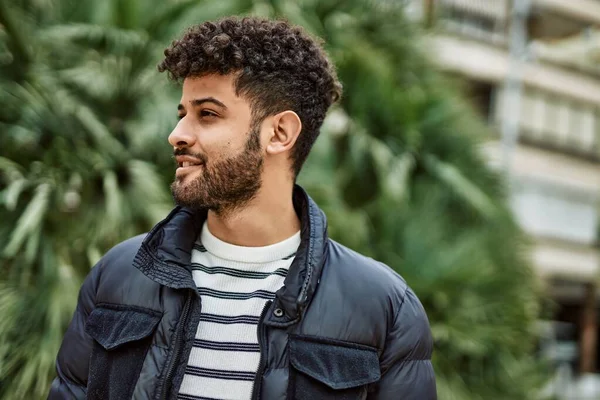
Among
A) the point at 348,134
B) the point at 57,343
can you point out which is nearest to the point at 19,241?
the point at 57,343

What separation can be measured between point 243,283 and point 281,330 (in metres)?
0.17

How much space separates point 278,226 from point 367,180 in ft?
13.4

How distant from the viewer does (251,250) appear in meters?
2.02

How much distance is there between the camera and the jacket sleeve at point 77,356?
2.02m

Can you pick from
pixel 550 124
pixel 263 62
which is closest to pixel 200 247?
pixel 263 62

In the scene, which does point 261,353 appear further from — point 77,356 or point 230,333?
point 77,356

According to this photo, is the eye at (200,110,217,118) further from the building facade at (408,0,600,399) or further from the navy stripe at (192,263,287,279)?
the building facade at (408,0,600,399)

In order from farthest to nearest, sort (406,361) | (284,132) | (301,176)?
(301,176) < (284,132) < (406,361)

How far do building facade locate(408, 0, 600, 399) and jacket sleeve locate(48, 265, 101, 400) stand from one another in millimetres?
16714

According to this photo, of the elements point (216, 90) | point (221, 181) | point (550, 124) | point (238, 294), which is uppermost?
point (550, 124)

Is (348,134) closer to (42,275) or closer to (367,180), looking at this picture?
(367,180)

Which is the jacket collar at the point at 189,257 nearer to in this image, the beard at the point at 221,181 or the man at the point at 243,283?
the man at the point at 243,283

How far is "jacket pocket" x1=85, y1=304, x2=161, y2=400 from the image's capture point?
1904 mm

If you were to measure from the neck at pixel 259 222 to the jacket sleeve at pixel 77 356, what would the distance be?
36cm
